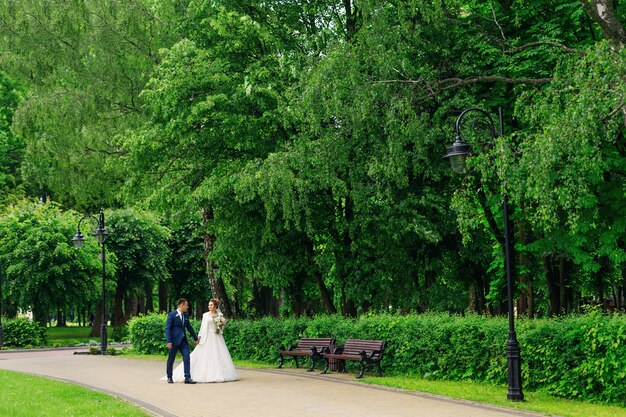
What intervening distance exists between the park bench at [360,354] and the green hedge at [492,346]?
0.34m

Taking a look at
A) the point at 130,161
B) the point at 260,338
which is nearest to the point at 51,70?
the point at 130,161

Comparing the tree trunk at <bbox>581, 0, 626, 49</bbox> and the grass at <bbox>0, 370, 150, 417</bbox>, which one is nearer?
the grass at <bbox>0, 370, 150, 417</bbox>

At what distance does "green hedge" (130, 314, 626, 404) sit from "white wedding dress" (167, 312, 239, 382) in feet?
11.2

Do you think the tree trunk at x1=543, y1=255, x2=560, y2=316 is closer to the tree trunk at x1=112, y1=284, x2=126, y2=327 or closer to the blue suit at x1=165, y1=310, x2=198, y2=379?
the blue suit at x1=165, y1=310, x2=198, y2=379

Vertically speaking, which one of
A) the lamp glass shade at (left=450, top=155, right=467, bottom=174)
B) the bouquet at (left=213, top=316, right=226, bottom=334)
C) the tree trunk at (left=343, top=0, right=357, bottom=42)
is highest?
the tree trunk at (left=343, top=0, right=357, bottom=42)

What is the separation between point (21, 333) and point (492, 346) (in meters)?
27.4

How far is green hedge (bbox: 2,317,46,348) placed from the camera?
37312 millimetres

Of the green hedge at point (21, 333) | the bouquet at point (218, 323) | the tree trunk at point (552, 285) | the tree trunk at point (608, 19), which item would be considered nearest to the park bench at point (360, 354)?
the bouquet at point (218, 323)

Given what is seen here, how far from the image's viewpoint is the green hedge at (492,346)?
538 inches

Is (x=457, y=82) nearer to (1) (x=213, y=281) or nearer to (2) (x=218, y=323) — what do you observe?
(2) (x=218, y=323)

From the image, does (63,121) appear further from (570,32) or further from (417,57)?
(570,32)

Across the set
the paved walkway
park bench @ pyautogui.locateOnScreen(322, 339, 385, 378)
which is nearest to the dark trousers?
the paved walkway

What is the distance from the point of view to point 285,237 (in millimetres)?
25750

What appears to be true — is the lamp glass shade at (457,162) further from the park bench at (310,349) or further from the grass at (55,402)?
the park bench at (310,349)
